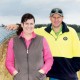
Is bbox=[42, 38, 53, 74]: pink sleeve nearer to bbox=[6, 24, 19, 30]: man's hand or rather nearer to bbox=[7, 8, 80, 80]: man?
bbox=[7, 8, 80, 80]: man

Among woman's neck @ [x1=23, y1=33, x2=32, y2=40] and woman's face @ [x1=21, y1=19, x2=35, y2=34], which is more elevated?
woman's face @ [x1=21, y1=19, x2=35, y2=34]

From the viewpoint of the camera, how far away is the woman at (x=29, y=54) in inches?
245

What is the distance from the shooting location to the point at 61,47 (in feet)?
22.8

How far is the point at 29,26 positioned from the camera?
6.21m

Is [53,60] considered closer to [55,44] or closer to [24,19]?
[55,44]

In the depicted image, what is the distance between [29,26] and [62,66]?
1227 millimetres

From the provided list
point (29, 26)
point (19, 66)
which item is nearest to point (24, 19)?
point (29, 26)

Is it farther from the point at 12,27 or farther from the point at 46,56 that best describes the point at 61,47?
the point at 12,27

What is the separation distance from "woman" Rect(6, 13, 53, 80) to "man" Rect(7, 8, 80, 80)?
0.64 m

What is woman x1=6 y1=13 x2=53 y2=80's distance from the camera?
622cm

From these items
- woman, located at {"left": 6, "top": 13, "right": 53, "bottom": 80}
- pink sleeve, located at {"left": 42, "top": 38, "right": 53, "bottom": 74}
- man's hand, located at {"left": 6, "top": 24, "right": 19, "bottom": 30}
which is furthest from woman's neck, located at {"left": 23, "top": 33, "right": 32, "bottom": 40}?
man's hand, located at {"left": 6, "top": 24, "right": 19, "bottom": 30}

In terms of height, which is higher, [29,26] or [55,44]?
[29,26]

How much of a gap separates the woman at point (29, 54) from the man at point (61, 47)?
2.09ft

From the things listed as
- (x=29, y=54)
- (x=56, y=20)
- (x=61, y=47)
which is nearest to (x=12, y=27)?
(x=56, y=20)
